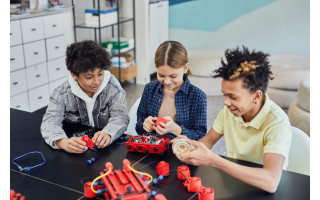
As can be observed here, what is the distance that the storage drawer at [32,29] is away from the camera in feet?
11.1

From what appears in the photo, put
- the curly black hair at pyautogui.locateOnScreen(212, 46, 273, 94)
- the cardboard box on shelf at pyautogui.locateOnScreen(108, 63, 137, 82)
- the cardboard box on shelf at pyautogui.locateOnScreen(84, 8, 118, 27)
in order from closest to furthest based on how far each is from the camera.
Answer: the curly black hair at pyautogui.locateOnScreen(212, 46, 273, 94) → the cardboard box on shelf at pyautogui.locateOnScreen(84, 8, 118, 27) → the cardboard box on shelf at pyautogui.locateOnScreen(108, 63, 137, 82)

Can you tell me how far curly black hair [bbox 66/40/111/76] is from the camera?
1.69 m

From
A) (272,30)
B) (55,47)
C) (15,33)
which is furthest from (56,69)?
(272,30)

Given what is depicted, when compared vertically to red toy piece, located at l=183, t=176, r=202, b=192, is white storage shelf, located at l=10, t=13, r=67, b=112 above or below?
above

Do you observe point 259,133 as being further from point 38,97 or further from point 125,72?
point 125,72

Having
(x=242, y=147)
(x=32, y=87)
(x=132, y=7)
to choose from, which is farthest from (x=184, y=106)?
A: (x=132, y=7)

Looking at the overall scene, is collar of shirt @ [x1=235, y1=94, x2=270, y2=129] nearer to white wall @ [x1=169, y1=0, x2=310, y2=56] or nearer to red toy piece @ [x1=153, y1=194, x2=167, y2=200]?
red toy piece @ [x1=153, y1=194, x2=167, y2=200]

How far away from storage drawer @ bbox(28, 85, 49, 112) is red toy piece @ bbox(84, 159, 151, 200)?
108 inches

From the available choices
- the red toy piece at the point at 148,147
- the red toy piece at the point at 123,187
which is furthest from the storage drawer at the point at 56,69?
the red toy piece at the point at 123,187

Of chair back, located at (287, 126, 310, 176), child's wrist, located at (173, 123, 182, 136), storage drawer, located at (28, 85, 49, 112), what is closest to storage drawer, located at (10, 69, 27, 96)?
storage drawer, located at (28, 85, 49, 112)

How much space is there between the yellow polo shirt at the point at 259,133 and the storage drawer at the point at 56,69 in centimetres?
Result: 271

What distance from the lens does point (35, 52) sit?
3.58 m

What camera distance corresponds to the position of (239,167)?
1.18 metres

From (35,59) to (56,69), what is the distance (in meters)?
0.34
